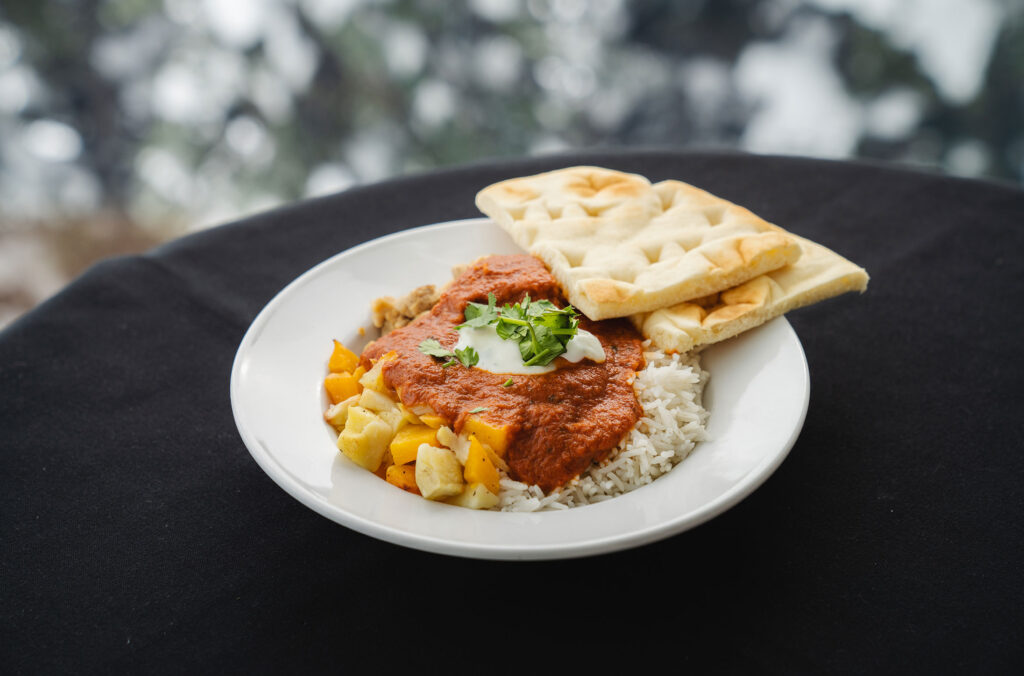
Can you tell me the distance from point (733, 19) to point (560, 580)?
4.40 m

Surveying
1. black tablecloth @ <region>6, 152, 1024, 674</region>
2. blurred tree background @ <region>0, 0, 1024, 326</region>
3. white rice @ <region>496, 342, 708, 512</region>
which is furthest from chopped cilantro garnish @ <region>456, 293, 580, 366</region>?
blurred tree background @ <region>0, 0, 1024, 326</region>

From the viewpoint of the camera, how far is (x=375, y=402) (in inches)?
75.9

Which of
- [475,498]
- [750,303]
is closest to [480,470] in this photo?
[475,498]

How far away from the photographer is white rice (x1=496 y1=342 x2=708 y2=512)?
1.75 m

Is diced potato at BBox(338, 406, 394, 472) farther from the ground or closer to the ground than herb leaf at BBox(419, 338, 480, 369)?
closer to the ground

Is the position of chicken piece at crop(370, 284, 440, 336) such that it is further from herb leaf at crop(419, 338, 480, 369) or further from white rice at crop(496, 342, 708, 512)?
white rice at crop(496, 342, 708, 512)

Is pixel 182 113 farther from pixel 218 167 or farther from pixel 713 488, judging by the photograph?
pixel 713 488

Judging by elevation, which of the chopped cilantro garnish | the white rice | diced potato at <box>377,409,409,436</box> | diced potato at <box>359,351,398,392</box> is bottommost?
the white rice

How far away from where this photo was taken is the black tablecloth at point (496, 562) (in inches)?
60.1

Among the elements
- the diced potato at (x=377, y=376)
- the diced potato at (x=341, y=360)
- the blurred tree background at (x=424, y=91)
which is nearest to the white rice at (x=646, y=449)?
the diced potato at (x=377, y=376)

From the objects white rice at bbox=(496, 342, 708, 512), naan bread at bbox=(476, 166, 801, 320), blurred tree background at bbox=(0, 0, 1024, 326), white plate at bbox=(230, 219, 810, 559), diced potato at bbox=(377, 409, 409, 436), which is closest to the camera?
white plate at bbox=(230, 219, 810, 559)

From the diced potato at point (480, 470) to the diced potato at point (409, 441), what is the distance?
0.12m

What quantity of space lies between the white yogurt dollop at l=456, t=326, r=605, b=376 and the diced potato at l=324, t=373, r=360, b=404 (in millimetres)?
280

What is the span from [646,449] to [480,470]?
1.28 ft
